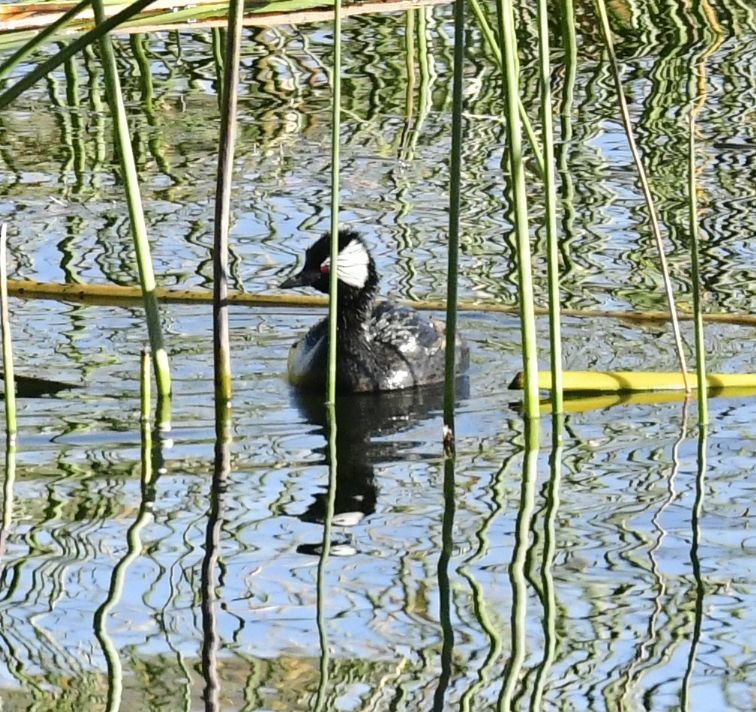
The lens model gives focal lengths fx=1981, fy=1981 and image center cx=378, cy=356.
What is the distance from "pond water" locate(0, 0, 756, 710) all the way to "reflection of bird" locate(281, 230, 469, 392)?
7.6 inches

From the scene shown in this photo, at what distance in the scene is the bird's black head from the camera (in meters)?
9.41

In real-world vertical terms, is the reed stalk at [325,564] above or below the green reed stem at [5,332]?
below

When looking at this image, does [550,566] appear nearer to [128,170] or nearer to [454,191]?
[454,191]

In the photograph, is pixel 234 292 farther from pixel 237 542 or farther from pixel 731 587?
pixel 731 587

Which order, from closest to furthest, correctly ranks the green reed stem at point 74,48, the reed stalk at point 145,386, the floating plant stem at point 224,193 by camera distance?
the green reed stem at point 74,48 → the floating plant stem at point 224,193 → the reed stalk at point 145,386

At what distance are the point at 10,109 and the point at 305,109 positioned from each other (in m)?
2.00

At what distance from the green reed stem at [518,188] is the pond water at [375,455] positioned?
429 millimetres

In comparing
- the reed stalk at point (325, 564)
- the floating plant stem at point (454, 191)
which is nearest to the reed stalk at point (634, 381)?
the reed stalk at point (325, 564)

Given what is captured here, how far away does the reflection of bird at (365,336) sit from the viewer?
9297mm

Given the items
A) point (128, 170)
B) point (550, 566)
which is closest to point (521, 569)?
point (550, 566)

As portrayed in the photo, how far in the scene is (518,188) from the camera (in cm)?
683

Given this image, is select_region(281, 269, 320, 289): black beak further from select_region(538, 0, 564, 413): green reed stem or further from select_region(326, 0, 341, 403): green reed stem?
select_region(538, 0, 564, 413): green reed stem

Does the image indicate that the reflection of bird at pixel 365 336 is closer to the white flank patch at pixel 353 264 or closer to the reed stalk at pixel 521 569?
the white flank patch at pixel 353 264

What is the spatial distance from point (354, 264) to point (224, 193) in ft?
6.63
